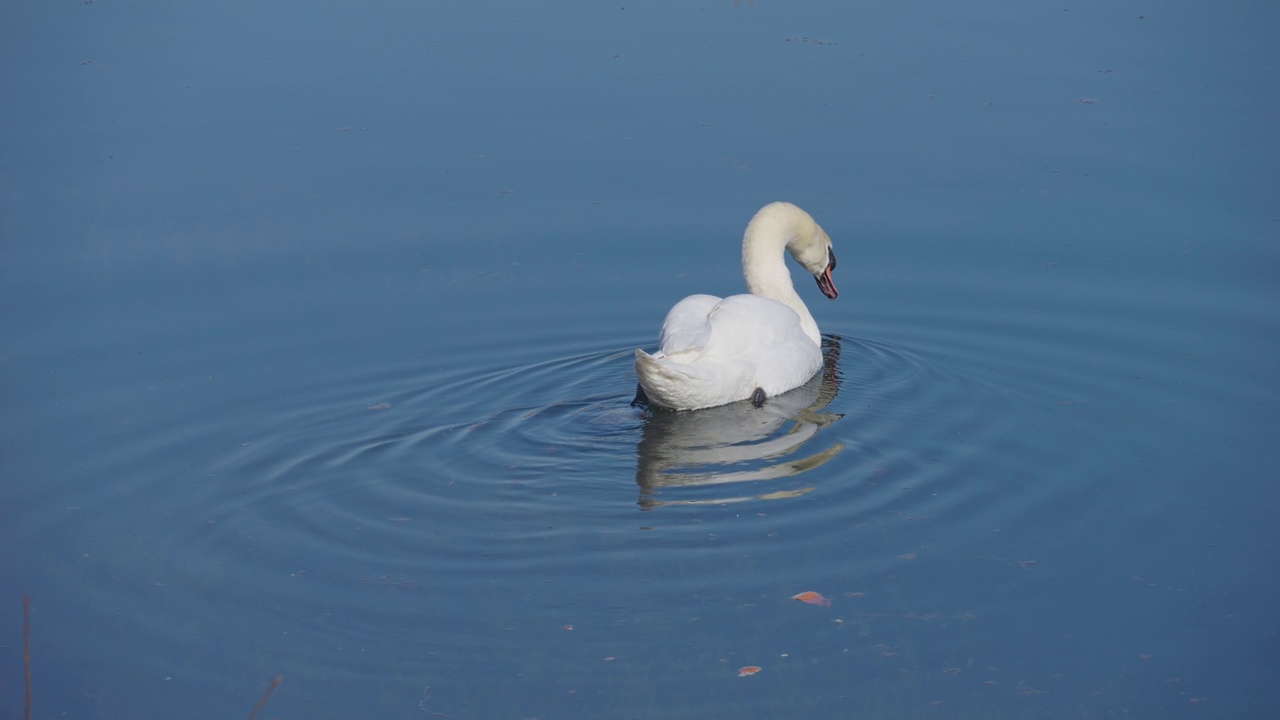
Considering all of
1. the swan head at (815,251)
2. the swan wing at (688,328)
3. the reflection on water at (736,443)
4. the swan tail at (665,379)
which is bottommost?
the reflection on water at (736,443)

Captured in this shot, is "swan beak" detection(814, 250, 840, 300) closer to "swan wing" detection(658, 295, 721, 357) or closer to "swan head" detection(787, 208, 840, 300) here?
"swan head" detection(787, 208, 840, 300)

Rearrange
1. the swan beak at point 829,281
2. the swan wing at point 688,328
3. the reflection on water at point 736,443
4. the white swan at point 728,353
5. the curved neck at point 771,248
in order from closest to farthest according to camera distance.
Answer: the reflection on water at point 736,443, the white swan at point 728,353, the swan wing at point 688,328, the curved neck at point 771,248, the swan beak at point 829,281

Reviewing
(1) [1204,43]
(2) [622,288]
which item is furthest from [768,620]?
(1) [1204,43]

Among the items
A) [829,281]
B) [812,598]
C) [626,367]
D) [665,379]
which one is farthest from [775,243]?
[812,598]

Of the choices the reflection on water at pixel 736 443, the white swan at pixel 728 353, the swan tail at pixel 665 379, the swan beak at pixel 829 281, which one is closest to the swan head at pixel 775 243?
the swan beak at pixel 829 281

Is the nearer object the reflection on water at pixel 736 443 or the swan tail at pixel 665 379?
the reflection on water at pixel 736 443

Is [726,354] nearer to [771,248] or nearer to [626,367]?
[626,367]

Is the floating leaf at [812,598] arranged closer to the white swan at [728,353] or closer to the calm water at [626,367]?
the calm water at [626,367]

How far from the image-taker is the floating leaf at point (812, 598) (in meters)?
7.25

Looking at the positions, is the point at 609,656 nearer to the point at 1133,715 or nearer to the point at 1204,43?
the point at 1133,715

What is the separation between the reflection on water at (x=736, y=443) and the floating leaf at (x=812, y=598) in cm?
113

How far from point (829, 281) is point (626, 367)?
8.18 feet

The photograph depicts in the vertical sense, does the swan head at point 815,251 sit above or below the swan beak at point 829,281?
above

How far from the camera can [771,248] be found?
12.2 metres
